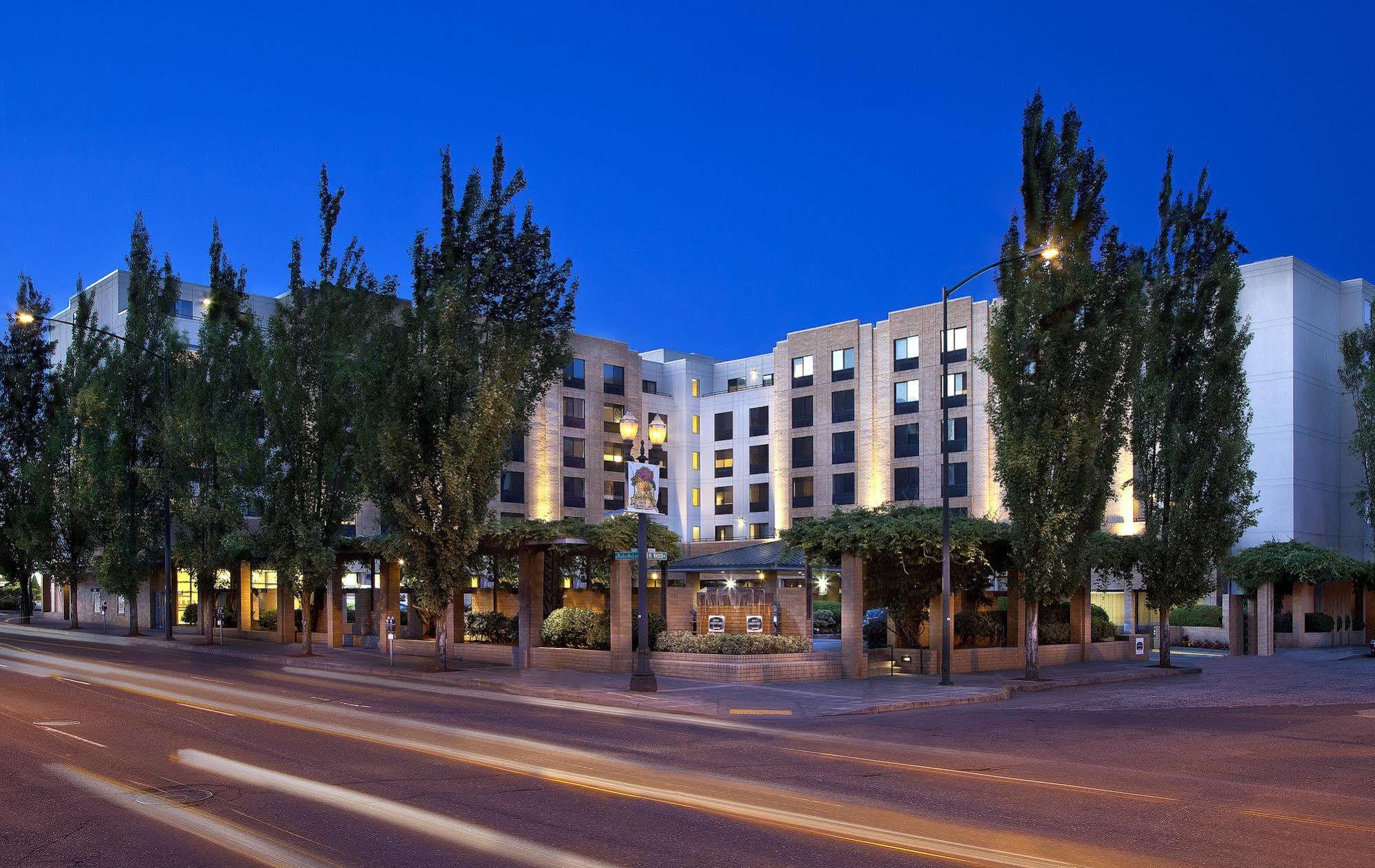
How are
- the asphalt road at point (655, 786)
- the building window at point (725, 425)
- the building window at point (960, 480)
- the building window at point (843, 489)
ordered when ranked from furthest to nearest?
the building window at point (725, 425) < the building window at point (843, 489) < the building window at point (960, 480) < the asphalt road at point (655, 786)

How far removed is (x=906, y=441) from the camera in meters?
64.1

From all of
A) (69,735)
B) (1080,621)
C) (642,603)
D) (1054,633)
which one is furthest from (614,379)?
(69,735)

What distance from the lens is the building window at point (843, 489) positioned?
6656 centimetres

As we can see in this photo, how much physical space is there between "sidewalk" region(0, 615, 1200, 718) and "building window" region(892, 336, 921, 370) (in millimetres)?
30461

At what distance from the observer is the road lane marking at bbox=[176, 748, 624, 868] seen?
30.2ft

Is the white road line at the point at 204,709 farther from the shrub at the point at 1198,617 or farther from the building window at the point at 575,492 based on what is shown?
the building window at the point at 575,492

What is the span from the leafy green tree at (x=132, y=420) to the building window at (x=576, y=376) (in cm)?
2685

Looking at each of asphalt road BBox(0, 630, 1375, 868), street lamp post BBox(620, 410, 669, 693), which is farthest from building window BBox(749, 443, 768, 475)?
asphalt road BBox(0, 630, 1375, 868)

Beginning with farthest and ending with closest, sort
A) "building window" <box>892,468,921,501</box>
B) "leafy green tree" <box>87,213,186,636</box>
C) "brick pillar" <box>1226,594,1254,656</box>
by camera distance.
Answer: "building window" <box>892,468,921,501</box>
"leafy green tree" <box>87,213,186,636</box>
"brick pillar" <box>1226,594,1254,656</box>

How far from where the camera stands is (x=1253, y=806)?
1193 centimetres

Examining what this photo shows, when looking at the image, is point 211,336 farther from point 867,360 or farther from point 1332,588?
point 1332,588

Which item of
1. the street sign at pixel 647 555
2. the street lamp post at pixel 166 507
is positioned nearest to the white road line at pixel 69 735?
the street sign at pixel 647 555

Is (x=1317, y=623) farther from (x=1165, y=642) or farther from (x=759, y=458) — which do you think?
(x=759, y=458)

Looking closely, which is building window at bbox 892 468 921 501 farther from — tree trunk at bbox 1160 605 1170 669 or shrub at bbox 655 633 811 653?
shrub at bbox 655 633 811 653
